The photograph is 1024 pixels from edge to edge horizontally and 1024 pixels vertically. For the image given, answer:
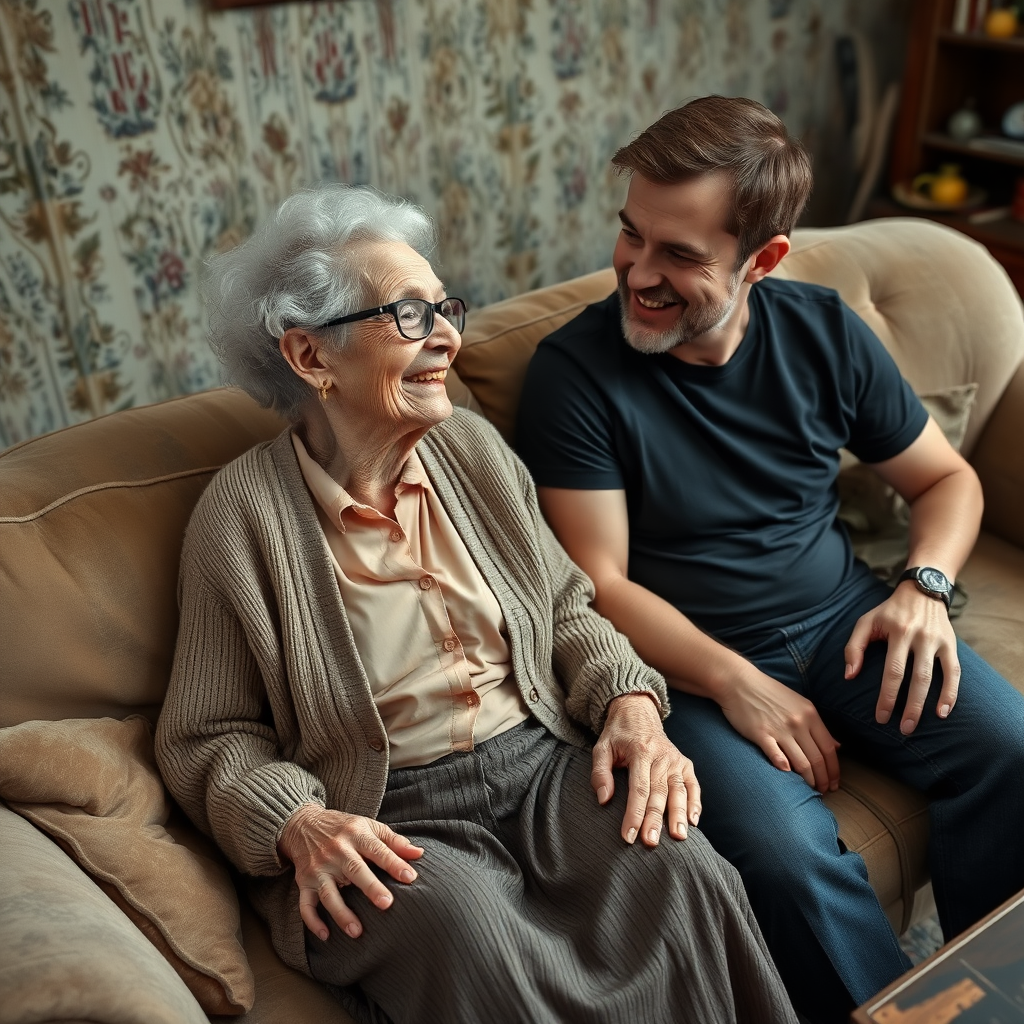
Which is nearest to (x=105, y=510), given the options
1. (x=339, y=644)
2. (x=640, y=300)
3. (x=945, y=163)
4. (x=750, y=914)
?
(x=339, y=644)

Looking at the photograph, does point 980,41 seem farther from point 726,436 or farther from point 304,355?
point 304,355

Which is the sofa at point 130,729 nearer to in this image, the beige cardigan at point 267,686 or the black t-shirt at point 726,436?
the beige cardigan at point 267,686

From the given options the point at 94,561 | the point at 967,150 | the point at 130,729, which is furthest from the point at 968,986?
the point at 967,150

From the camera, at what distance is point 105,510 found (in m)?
1.51

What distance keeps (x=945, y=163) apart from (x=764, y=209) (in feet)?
8.19

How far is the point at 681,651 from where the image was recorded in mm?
1597

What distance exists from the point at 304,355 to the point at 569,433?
43cm

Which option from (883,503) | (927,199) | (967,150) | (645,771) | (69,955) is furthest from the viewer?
(927,199)

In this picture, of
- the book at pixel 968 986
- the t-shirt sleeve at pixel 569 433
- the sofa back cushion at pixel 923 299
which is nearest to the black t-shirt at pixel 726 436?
the t-shirt sleeve at pixel 569 433

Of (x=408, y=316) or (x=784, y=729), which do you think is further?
(x=784, y=729)

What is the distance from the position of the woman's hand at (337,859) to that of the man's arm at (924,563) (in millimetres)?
745

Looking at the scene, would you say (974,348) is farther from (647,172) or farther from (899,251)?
(647,172)

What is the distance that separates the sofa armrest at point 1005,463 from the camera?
6.78 feet

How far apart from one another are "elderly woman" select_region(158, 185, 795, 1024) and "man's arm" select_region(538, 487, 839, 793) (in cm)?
8
